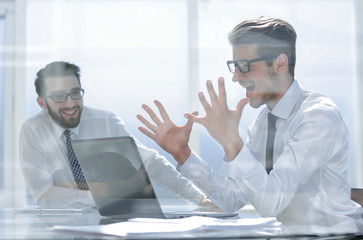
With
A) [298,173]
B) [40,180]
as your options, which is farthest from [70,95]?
[298,173]

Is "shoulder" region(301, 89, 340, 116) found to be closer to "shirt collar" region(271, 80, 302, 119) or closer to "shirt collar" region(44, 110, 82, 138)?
"shirt collar" region(271, 80, 302, 119)

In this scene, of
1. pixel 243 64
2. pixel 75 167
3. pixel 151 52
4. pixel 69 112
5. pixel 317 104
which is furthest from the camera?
pixel 151 52

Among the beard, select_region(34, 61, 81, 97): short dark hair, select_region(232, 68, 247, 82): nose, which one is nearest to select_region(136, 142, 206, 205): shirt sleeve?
select_region(232, 68, 247, 82): nose

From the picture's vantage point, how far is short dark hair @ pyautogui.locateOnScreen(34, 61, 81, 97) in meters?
2.57

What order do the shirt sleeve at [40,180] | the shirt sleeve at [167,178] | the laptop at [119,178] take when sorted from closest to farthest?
1. the laptop at [119,178]
2. the shirt sleeve at [167,178]
3. the shirt sleeve at [40,180]

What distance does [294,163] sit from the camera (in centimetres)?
147

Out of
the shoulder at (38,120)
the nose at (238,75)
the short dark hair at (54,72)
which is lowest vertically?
the shoulder at (38,120)

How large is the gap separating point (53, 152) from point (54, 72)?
20.2 inches

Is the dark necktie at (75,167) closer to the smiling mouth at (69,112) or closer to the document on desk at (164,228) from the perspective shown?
the smiling mouth at (69,112)

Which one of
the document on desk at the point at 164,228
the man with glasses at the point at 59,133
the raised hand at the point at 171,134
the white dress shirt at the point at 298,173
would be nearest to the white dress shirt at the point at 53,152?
the man with glasses at the point at 59,133

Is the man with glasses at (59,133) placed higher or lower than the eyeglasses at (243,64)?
lower

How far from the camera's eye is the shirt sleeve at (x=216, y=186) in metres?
1.66

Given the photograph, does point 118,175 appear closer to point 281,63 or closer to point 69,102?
point 281,63

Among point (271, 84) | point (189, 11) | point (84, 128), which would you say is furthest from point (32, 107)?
point (271, 84)
